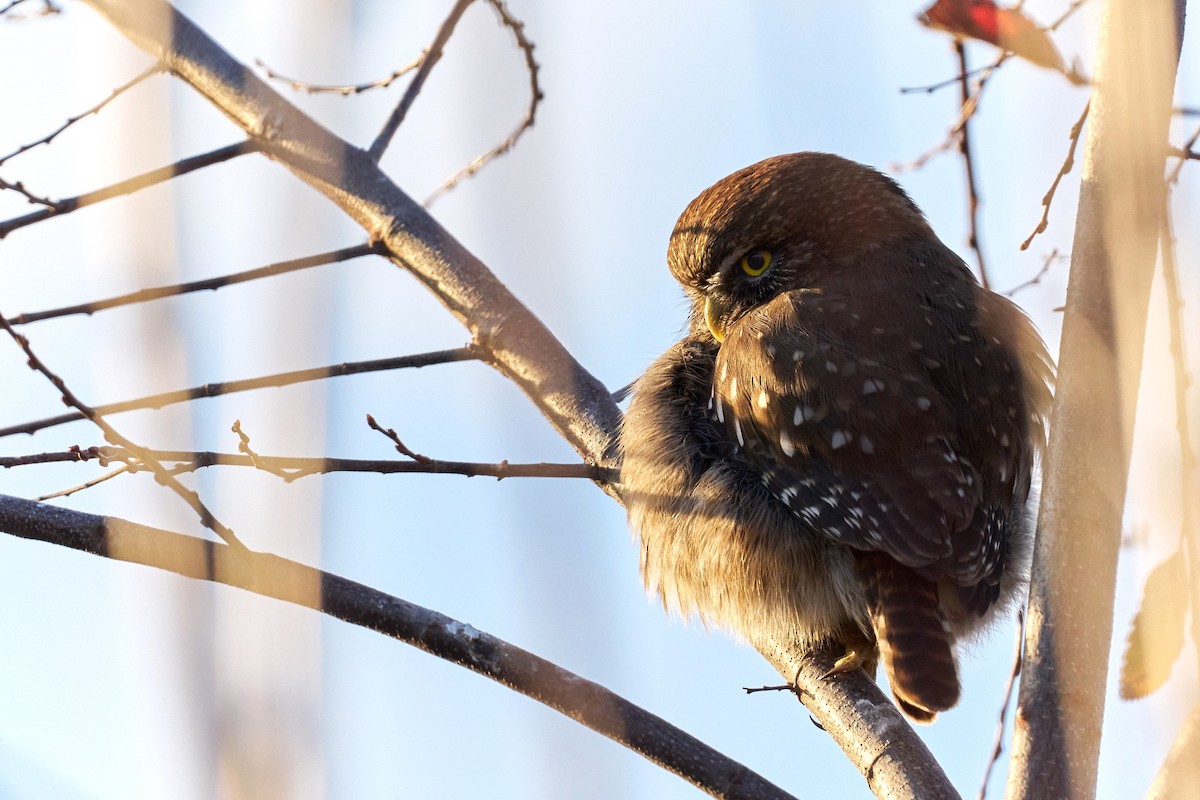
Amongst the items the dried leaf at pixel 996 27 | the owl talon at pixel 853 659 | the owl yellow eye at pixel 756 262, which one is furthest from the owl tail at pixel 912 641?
the dried leaf at pixel 996 27

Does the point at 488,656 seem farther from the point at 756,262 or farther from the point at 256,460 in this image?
the point at 756,262

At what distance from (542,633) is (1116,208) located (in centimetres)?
139

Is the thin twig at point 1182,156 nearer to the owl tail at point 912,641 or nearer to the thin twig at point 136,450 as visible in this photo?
the owl tail at point 912,641

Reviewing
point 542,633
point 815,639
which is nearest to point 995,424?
point 815,639

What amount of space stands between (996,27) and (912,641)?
1.52 m

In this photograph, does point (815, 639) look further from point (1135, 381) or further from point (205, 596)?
point (205, 596)

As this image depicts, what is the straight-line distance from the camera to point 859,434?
3.19 m

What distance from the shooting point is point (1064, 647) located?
2111 millimetres

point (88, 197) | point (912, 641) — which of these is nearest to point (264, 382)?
point (88, 197)

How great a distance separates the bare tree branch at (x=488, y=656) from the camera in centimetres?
231

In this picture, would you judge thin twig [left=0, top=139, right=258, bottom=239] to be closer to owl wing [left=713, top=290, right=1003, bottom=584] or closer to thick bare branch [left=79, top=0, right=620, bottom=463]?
thick bare branch [left=79, top=0, right=620, bottom=463]

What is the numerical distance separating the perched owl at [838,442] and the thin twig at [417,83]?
108 centimetres

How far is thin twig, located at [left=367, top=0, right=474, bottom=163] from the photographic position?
356 centimetres

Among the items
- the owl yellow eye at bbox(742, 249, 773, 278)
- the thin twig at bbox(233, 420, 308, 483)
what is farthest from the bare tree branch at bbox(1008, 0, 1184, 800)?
the owl yellow eye at bbox(742, 249, 773, 278)
